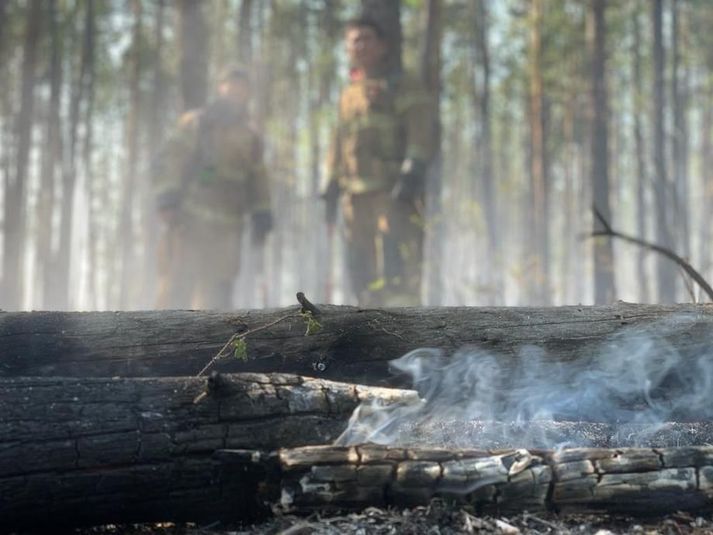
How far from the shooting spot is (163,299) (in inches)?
317

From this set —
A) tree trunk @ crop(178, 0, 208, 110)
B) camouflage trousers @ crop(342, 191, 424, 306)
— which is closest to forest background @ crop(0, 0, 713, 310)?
tree trunk @ crop(178, 0, 208, 110)

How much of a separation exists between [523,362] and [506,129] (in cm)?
2997

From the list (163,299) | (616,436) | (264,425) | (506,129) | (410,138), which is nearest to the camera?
(264,425)

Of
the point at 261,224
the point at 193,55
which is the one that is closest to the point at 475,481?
the point at 261,224

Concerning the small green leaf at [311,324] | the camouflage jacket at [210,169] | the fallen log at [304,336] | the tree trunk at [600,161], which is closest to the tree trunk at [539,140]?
the tree trunk at [600,161]

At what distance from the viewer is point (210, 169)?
774cm

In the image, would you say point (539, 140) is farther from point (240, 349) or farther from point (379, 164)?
point (240, 349)

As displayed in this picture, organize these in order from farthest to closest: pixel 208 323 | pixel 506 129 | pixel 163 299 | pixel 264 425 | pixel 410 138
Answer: pixel 506 129, pixel 163 299, pixel 410 138, pixel 208 323, pixel 264 425

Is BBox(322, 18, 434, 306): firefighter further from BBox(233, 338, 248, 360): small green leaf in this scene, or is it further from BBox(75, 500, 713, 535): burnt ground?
BBox(75, 500, 713, 535): burnt ground

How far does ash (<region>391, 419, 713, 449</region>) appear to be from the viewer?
2754mm

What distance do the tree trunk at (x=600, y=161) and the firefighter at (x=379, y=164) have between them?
13.7 ft

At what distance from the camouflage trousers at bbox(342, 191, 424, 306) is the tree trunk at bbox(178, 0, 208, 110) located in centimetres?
505

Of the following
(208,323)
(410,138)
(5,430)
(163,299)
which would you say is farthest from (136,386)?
(163,299)

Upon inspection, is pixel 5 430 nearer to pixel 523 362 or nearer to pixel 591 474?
pixel 591 474
